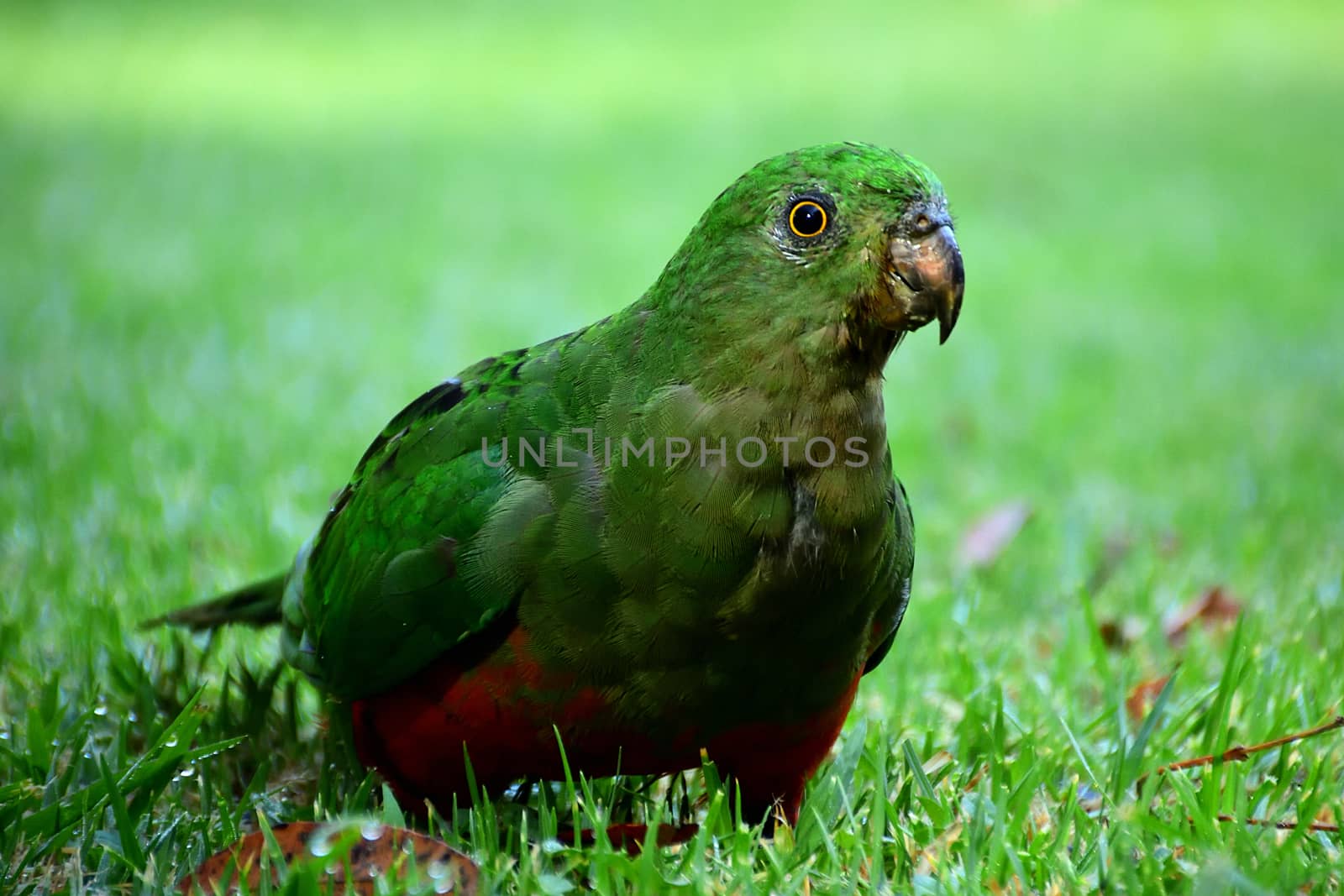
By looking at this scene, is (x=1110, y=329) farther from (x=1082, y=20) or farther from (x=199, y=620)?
(x=1082, y=20)

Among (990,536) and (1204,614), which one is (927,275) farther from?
(990,536)

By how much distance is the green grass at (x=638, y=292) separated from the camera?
2301mm

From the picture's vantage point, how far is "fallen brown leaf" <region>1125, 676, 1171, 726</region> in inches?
115

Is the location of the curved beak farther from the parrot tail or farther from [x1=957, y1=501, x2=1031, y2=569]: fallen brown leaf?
[x1=957, y1=501, x2=1031, y2=569]: fallen brown leaf

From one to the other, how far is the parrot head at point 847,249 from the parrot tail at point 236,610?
4.55 ft

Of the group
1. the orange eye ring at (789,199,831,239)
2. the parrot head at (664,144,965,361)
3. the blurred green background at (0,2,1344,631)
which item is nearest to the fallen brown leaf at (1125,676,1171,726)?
the blurred green background at (0,2,1344,631)

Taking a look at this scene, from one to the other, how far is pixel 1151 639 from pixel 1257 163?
302 inches

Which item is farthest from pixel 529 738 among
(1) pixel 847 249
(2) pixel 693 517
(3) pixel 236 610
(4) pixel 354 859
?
(3) pixel 236 610

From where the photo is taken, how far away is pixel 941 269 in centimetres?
193

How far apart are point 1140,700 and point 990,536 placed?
1.06 m

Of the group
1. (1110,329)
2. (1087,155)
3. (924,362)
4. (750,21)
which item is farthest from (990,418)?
(750,21)

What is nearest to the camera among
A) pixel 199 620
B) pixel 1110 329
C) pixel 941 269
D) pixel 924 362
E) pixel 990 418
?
pixel 941 269

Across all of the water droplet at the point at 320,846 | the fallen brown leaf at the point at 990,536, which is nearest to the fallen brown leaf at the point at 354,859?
the water droplet at the point at 320,846

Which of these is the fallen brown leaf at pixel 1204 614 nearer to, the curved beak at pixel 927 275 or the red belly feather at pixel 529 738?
the red belly feather at pixel 529 738
